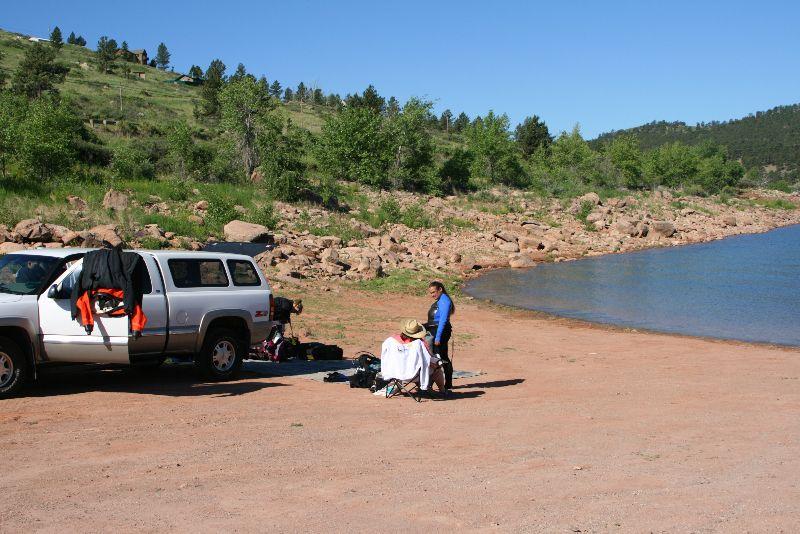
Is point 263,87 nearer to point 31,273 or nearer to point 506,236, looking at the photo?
point 506,236

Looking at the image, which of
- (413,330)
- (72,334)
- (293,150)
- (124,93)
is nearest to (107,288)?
(72,334)

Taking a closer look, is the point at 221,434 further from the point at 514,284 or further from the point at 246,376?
the point at 514,284

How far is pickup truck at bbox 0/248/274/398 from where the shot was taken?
9.80 meters

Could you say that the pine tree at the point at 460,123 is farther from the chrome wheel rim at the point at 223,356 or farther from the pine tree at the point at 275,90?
the chrome wheel rim at the point at 223,356

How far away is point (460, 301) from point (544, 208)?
110ft

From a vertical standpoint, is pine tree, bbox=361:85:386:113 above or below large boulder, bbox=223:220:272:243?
above

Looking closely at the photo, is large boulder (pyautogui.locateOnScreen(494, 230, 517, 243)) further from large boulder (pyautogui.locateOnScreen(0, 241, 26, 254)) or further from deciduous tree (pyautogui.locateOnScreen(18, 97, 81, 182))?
large boulder (pyautogui.locateOnScreen(0, 241, 26, 254))

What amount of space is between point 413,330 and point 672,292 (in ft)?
75.8

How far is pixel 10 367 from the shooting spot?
967 centimetres

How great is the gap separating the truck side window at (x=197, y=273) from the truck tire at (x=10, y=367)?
2.24 m

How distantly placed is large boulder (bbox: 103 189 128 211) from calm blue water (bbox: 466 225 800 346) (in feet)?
46.8

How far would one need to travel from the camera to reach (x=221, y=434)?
845cm

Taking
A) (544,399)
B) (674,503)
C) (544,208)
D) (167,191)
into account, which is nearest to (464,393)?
(544,399)

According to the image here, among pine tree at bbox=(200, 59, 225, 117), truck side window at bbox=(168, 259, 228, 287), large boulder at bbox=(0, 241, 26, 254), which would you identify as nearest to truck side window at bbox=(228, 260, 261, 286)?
truck side window at bbox=(168, 259, 228, 287)
